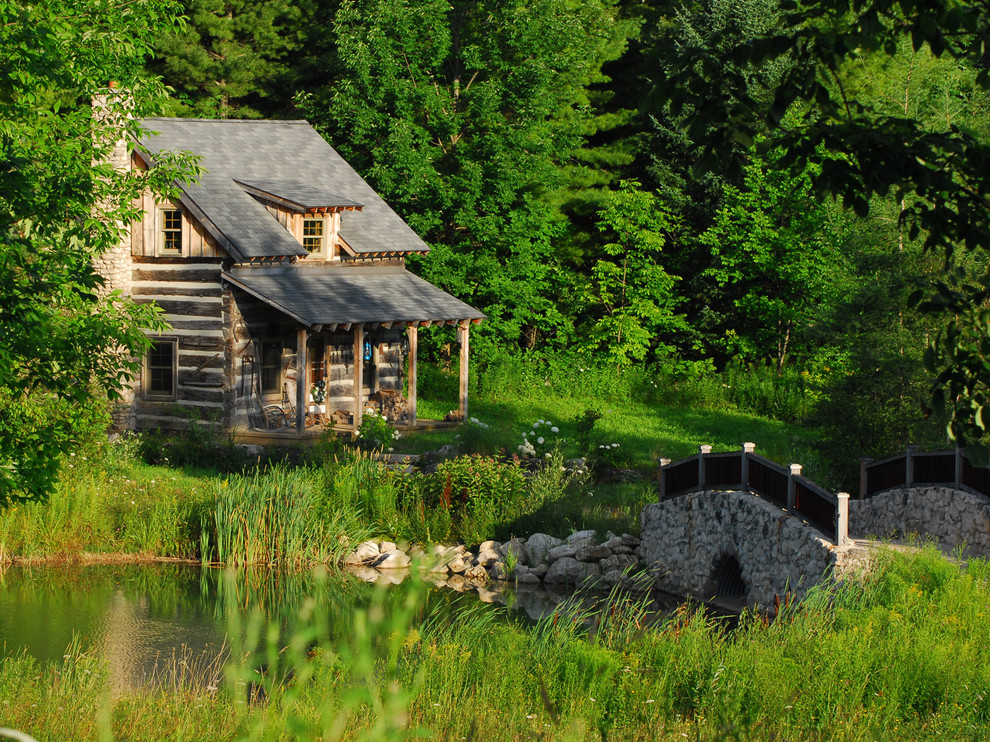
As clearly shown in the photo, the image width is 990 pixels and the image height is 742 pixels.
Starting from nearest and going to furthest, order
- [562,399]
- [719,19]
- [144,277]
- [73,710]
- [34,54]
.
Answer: [73,710] → [34,54] → [144,277] → [562,399] → [719,19]

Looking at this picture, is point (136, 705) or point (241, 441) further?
point (241, 441)

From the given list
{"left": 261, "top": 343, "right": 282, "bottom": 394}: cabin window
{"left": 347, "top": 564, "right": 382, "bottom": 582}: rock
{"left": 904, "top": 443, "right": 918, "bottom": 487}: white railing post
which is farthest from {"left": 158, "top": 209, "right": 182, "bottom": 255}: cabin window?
{"left": 904, "top": 443, "right": 918, "bottom": 487}: white railing post

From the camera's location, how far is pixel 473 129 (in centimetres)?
3556

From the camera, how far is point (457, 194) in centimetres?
3369

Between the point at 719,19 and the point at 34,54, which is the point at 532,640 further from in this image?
the point at 719,19

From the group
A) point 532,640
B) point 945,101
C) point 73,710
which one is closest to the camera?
point 73,710

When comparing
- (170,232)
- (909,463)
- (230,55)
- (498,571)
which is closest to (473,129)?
(230,55)

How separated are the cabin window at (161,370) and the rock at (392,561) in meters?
10.0

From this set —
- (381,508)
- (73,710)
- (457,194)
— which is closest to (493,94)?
(457,194)

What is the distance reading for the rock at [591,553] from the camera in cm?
1827

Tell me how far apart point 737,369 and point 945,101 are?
463 inches

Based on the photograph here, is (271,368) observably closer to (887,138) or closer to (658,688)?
(658,688)

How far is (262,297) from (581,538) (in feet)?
32.5

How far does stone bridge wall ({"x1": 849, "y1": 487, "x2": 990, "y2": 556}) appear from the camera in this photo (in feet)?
48.5
